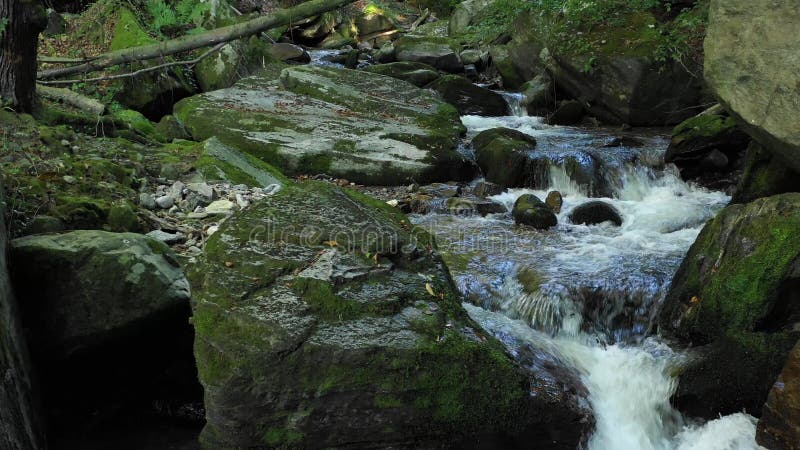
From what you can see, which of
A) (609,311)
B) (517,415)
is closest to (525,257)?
(609,311)

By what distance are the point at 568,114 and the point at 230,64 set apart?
288 inches

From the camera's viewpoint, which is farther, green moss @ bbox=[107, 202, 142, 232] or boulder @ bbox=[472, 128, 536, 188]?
boulder @ bbox=[472, 128, 536, 188]

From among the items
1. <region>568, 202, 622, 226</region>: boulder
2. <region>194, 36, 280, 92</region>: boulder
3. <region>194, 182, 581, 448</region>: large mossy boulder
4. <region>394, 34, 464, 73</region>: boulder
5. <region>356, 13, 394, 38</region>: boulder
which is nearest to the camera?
<region>194, 182, 581, 448</region>: large mossy boulder

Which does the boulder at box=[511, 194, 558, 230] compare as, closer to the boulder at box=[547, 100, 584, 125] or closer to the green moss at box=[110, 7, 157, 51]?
the boulder at box=[547, 100, 584, 125]

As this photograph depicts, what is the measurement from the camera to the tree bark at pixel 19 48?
609cm

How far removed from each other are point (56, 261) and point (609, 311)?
15.1ft

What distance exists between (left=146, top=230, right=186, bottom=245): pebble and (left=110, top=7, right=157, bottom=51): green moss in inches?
303

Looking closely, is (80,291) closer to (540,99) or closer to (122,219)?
(122,219)

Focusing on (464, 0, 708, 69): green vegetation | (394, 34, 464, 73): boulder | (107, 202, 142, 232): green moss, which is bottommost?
(107, 202, 142, 232): green moss

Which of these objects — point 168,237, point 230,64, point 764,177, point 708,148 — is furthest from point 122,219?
point 230,64

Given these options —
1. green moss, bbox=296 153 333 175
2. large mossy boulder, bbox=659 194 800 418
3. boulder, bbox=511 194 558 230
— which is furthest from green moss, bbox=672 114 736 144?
green moss, bbox=296 153 333 175

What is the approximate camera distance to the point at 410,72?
596 inches

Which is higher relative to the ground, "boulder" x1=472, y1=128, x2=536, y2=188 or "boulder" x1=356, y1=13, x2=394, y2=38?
"boulder" x1=356, y1=13, x2=394, y2=38

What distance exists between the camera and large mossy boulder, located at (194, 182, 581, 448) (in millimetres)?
3379
